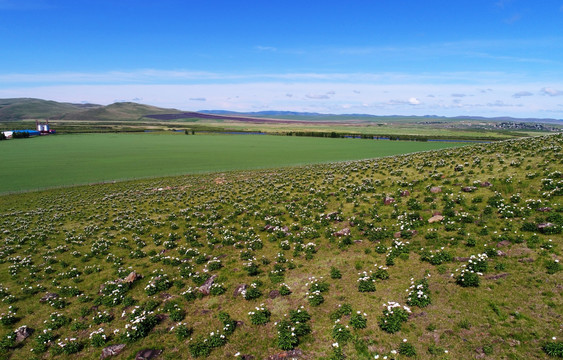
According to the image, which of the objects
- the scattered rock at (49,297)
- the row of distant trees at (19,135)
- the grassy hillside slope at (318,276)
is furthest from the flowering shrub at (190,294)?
the row of distant trees at (19,135)

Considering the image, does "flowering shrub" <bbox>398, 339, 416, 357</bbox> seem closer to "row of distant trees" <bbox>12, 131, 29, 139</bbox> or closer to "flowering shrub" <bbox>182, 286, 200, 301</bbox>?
"flowering shrub" <bbox>182, 286, 200, 301</bbox>

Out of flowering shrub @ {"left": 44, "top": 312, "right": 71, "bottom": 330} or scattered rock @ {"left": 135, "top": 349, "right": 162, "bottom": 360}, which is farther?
flowering shrub @ {"left": 44, "top": 312, "right": 71, "bottom": 330}

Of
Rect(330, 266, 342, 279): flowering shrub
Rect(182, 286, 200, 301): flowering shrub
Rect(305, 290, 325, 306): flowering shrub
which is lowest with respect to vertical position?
Rect(182, 286, 200, 301): flowering shrub

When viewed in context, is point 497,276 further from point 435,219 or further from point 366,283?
point 435,219

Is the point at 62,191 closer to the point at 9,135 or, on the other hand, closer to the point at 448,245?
the point at 448,245

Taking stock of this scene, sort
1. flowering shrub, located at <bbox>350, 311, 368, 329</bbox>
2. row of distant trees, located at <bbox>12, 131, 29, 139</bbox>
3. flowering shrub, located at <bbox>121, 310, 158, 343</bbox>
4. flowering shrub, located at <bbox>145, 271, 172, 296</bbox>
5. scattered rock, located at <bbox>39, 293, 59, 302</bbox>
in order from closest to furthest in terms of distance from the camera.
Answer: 1. flowering shrub, located at <bbox>350, 311, 368, 329</bbox>
2. flowering shrub, located at <bbox>121, 310, 158, 343</bbox>
3. scattered rock, located at <bbox>39, 293, 59, 302</bbox>
4. flowering shrub, located at <bbox>145, 271, 172, 296</bbox>
5. row of distant trees, located at <bbox>12, 131, 29, 139</bbox>

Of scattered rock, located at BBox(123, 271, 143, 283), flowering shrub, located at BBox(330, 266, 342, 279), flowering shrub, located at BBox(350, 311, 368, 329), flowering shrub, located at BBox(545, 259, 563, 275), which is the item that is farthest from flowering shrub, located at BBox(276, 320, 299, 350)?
flowering shrub, located at BBox(545, 259, 563, 275)

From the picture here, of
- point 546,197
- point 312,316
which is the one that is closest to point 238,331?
point 312,316
